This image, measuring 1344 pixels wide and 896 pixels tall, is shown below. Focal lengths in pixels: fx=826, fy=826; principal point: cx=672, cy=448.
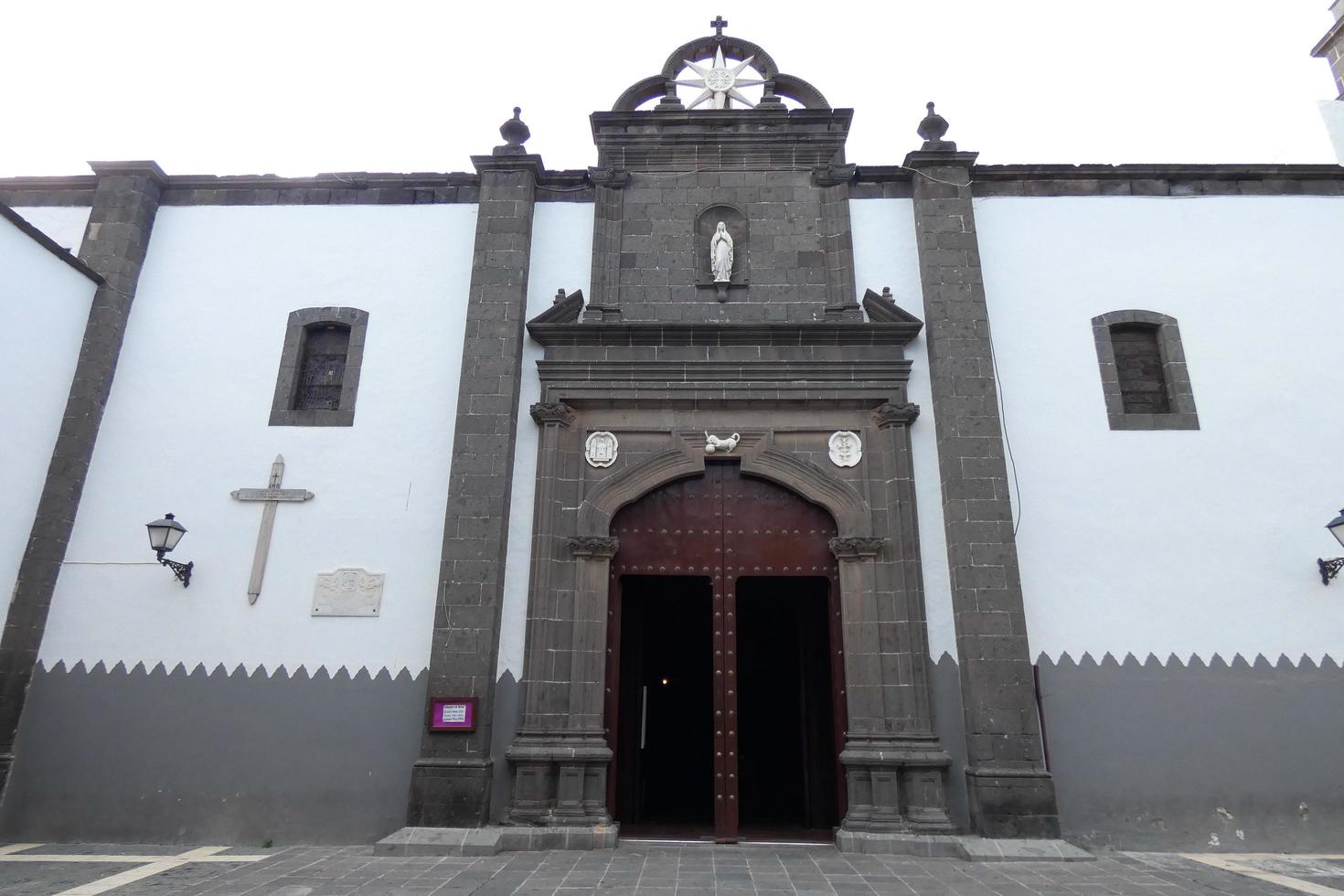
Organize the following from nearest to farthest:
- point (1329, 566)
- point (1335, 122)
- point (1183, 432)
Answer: point (1329, 566)
point (1183, 432)
point (1335, 122)

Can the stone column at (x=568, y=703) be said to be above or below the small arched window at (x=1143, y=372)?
below

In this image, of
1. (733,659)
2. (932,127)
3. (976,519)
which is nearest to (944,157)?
(932,127)

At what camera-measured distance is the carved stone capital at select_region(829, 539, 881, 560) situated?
8.36m

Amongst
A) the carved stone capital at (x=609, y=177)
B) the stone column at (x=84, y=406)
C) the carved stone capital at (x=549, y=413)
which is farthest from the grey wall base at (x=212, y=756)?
the carved stone capital at (x=609, y=177)

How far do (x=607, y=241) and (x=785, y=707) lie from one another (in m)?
6.64

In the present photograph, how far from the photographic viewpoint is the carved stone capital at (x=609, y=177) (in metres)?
9.95

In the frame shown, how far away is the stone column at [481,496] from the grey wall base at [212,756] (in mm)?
457

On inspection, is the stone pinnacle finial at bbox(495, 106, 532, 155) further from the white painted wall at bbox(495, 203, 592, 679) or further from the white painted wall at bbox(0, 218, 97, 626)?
the white painted wall at bbox(0, 218, 97, 626)

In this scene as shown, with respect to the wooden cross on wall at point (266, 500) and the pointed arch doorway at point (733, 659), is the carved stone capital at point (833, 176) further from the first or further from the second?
the wooden cross on wall at point (266, 500)

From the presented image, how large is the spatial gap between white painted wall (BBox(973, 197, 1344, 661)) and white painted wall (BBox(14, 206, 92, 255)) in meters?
10.8

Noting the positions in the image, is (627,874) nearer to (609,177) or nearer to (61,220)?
(609,177)

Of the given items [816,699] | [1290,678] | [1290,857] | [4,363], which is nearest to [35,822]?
[4,363]

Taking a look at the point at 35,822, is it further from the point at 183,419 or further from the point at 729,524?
the point at 729,524

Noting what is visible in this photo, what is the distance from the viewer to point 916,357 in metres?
9.15
